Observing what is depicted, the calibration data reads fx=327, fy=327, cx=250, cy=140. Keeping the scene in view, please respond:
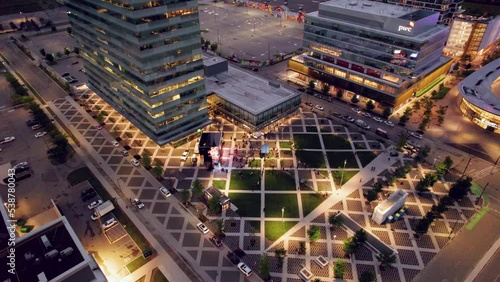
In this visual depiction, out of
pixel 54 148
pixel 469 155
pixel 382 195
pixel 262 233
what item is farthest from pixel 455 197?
pixel 54 148

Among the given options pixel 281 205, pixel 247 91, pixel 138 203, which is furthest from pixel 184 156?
pixel 247 91

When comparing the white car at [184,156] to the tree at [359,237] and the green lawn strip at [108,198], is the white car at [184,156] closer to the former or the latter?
the green lawn strip at [108,198]

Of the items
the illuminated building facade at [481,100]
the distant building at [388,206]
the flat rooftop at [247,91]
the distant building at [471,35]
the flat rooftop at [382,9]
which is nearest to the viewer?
the distant building at [388,206]

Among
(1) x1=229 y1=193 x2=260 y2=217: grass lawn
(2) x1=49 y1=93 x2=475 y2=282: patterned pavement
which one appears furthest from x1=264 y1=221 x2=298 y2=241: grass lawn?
(1) x1=229 y1=193 x2=260 y2=217: grass lawn

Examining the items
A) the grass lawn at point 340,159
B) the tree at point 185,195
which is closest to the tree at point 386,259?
the grass lawn at point 340,159

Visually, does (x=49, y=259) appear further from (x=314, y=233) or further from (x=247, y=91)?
(x=247, y=91)

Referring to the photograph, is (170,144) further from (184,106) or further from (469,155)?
(469,155)

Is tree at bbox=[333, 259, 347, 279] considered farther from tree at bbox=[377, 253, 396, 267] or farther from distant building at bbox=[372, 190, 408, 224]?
distant building at bbox=[372, 190, 408, 224]
